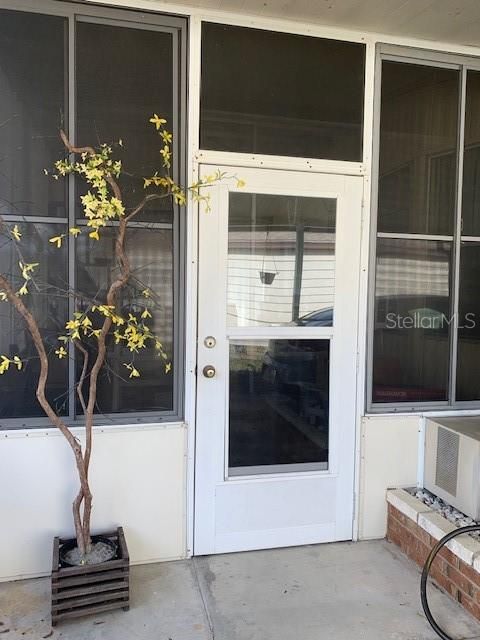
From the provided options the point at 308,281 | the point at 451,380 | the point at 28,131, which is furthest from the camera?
the point at 451,380

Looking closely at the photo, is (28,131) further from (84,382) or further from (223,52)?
(84,382)

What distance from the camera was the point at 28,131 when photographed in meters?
2.35

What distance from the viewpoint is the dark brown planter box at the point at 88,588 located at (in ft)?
6.79

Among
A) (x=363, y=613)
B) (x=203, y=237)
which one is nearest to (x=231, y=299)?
(x=203, y=237)

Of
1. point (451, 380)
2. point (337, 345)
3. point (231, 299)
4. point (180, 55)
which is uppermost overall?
point (180, 55)

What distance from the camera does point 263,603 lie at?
2254 millimetres

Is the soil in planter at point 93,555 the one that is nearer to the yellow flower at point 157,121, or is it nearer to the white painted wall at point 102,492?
the white painted wall at point 102,492

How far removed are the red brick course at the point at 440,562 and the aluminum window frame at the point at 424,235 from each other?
60 centimetres

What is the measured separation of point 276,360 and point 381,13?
70.5 inches

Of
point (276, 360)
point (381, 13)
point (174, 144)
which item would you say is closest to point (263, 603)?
point (276, 360)

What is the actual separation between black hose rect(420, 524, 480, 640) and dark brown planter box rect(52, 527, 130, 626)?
126 cm

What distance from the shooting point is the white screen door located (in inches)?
102

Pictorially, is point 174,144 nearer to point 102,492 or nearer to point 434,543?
point 102,492

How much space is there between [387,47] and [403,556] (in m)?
2.70
